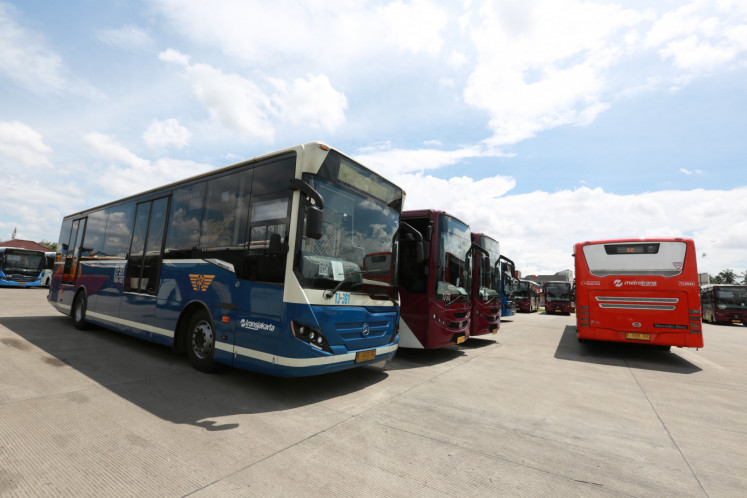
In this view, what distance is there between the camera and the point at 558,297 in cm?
2941

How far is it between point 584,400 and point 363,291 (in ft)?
12.0

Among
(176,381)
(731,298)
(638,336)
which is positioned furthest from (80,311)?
(731,298)

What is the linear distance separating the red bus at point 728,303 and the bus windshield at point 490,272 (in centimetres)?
1868

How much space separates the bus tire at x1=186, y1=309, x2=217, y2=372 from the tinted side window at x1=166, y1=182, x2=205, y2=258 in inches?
43.7

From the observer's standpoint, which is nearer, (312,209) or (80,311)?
(312,209)

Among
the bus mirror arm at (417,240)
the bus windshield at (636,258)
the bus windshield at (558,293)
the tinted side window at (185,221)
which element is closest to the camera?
the tinted side window at (185,221)

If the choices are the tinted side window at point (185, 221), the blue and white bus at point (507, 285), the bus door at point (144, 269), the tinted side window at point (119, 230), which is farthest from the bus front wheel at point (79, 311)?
the blue and white bus at point (507, 285)

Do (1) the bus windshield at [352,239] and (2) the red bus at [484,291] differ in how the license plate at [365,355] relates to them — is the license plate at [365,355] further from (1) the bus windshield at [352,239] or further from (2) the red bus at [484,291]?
(2) the red bus at [484,291]

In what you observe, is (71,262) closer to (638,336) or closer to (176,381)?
(176,381)

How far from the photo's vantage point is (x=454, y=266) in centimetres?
795

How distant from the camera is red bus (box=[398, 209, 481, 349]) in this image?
716 cm

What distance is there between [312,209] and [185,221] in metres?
3.29

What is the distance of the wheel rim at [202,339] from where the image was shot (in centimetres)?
539

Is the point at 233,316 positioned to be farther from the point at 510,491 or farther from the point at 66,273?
the point at 66,273
